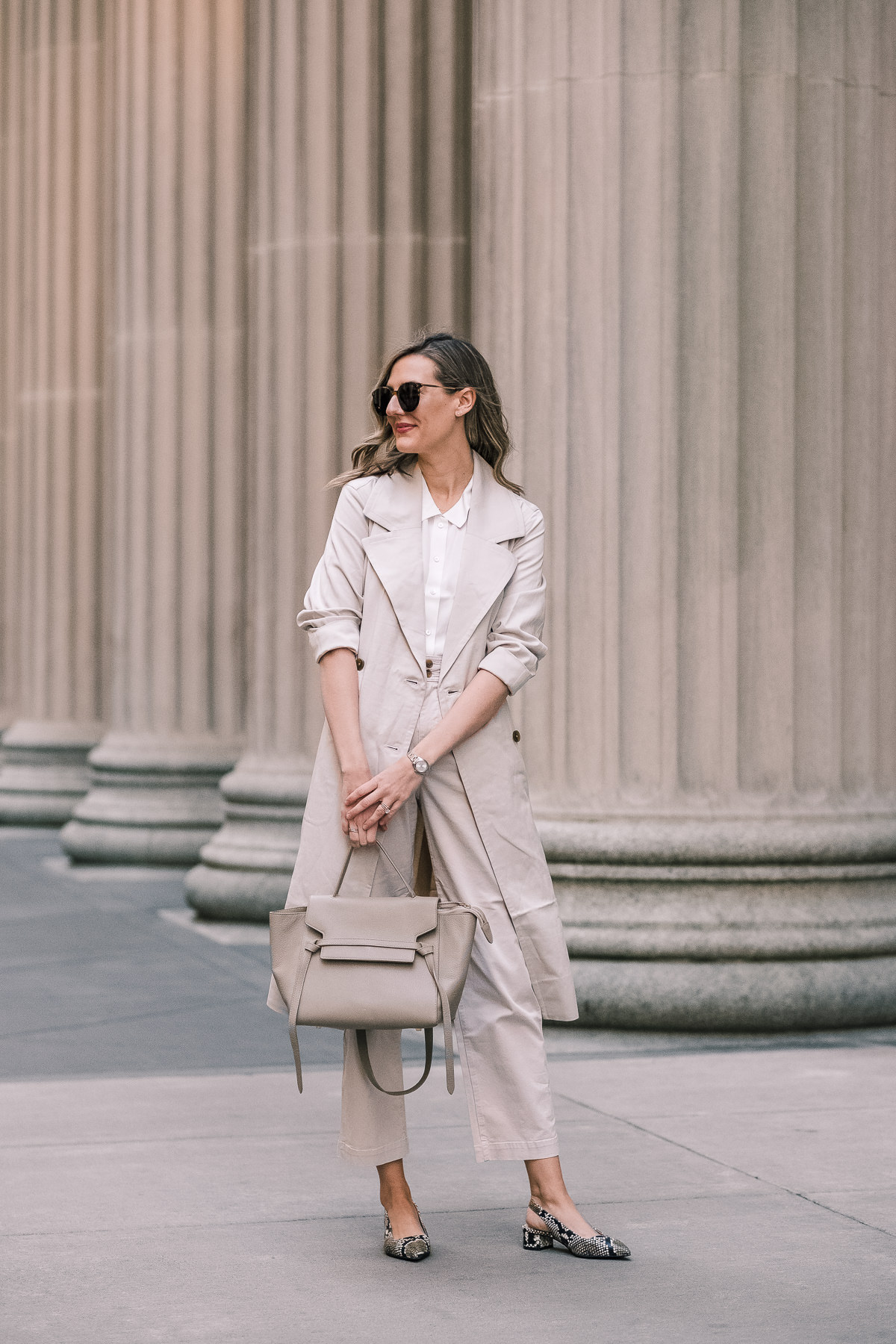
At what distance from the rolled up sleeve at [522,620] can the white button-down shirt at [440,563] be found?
0.12 meters

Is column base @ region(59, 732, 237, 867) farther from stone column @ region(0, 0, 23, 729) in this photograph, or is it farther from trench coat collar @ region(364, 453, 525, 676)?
trench coat collar @ region(364, 453, 525, 676)

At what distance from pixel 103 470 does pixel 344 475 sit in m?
11.6

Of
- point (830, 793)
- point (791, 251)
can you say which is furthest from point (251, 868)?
point (791, 251)

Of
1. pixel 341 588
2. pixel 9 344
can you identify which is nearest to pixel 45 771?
pixel 9 344

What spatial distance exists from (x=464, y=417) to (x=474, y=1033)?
1463 millimetres

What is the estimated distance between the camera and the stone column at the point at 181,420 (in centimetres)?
1310

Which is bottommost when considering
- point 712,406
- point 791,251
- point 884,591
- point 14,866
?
point 14,866

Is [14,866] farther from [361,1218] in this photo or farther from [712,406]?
[361,1218]

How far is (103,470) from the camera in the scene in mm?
16078

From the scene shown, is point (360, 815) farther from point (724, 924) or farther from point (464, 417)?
point (724, 924)

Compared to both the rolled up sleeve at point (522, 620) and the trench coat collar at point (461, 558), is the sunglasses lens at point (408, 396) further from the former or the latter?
the rolled up sleeve at point (522, 620)

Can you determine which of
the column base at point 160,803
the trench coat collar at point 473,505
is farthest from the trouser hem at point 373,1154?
the column base at point 160,803

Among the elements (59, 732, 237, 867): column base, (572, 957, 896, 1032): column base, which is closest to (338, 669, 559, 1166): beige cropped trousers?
(572, 957, 896, 1032): column base

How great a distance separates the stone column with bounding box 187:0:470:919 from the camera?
404 inches
